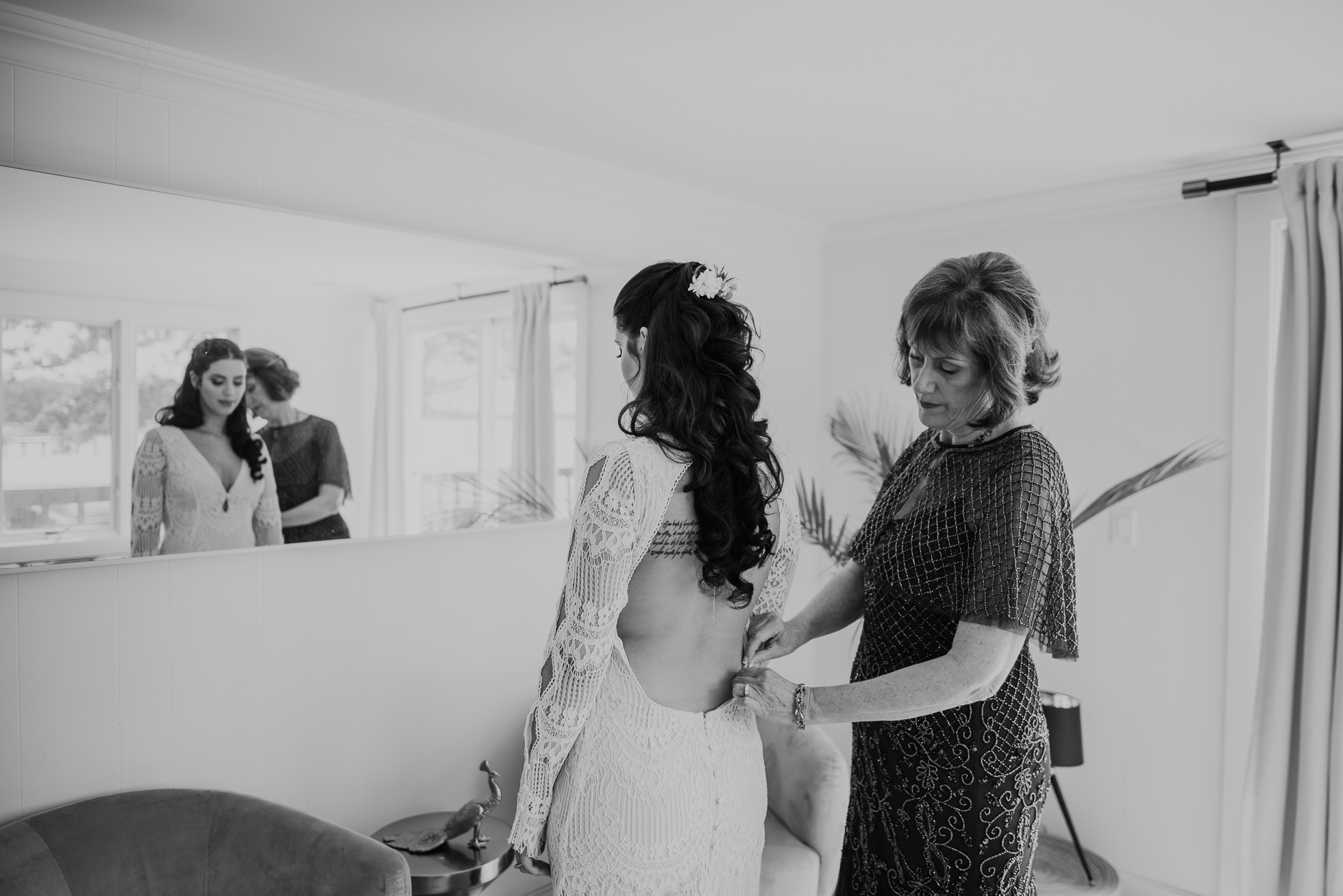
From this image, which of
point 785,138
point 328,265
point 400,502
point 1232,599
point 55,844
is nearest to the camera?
point 55,844

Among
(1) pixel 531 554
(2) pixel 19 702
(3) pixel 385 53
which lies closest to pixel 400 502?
(1) pixel 531 554

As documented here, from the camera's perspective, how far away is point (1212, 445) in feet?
10.3

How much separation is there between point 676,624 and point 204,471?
1.29 m

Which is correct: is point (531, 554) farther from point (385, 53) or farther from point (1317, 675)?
point (1317, 675)

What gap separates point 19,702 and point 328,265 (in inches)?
48.3

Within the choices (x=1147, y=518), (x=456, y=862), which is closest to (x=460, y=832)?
(x=456, y=862)

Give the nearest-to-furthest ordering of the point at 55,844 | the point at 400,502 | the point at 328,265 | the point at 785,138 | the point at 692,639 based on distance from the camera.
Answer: the point at 692,639
the point at 55,844
the point at 328,265
the point at 400,502
the point at 785,138

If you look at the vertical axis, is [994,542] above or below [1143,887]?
above

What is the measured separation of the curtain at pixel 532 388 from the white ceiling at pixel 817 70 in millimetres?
516

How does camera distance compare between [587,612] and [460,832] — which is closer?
[587,612]

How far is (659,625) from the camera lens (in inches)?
62.3

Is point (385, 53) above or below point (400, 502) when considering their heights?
above

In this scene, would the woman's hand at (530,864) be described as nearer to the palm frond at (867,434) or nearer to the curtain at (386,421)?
the curtain at (386,421)

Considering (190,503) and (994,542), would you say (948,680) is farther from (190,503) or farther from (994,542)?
(190,503)
